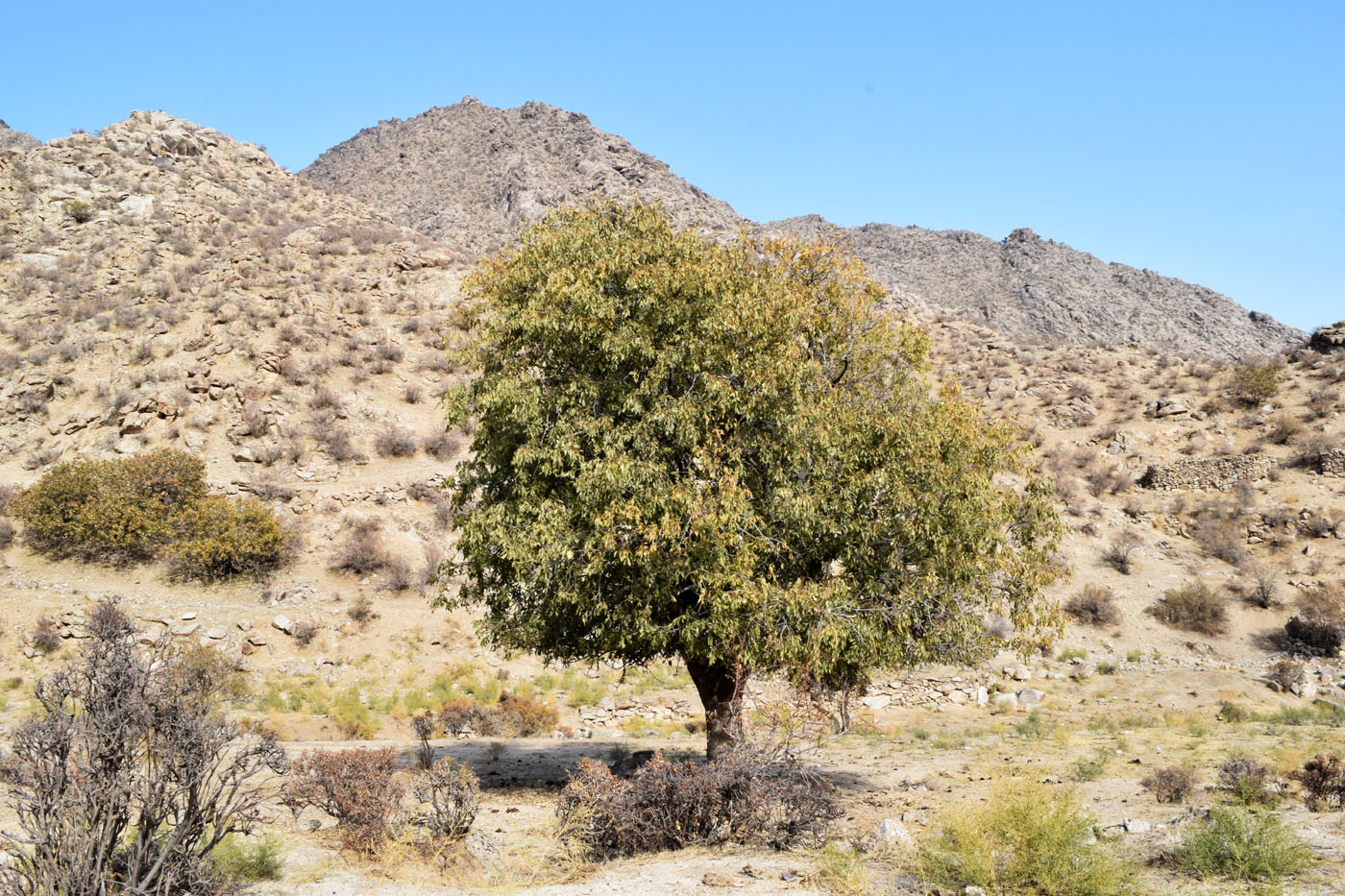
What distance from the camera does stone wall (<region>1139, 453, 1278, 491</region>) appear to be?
33.7m

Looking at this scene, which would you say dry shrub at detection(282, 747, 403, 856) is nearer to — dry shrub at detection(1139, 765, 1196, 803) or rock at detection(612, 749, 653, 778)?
rock at detection(612, 749, 653, 778)

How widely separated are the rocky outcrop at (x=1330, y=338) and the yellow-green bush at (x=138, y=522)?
5063cm

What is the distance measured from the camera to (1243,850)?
673 cm

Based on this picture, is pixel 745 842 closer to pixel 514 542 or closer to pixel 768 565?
pixel 768 565

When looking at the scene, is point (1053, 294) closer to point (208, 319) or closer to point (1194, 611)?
point (1194, 611)

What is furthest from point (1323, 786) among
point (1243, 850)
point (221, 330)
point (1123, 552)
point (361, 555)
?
point (221, 330)

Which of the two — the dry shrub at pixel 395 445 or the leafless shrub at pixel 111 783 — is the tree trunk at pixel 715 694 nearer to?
the leafless shrub at pixel 111 783

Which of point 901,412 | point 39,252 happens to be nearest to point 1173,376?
point 901,412

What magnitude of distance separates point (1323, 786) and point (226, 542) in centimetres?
2559

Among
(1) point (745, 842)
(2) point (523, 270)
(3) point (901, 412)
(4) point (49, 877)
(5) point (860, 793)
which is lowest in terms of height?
(5) point (860, 793)

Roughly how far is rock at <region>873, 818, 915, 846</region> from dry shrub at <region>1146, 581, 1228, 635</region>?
2331 centimetres

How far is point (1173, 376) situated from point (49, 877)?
5092cm

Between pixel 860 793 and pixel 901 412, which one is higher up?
pixel 901 412

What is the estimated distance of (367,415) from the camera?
105 ft
